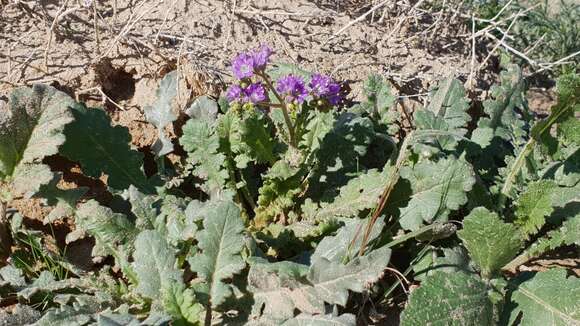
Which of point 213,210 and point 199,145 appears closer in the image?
point 213,210

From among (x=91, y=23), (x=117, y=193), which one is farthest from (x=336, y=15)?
(x=117, y=193)

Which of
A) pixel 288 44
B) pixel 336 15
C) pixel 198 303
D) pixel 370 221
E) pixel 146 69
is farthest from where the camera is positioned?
pixel 336 15

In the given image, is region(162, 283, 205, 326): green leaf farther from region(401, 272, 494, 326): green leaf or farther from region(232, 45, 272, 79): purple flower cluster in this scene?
region(232, 45, 272, 79): purple flower cluster

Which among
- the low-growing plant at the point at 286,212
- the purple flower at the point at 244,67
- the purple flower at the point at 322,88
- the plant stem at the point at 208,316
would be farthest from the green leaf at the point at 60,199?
the purple flower at the point at 322,88

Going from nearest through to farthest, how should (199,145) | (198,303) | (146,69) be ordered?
(198,303)
(199,145)
(146,69)

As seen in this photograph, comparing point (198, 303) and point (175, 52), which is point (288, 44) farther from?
point (198, 303)

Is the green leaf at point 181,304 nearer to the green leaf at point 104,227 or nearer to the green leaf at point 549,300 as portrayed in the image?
the green leaf at point 104,227

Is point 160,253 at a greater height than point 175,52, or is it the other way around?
point 175,52

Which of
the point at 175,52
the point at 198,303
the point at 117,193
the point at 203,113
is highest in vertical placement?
the point at 175,52
